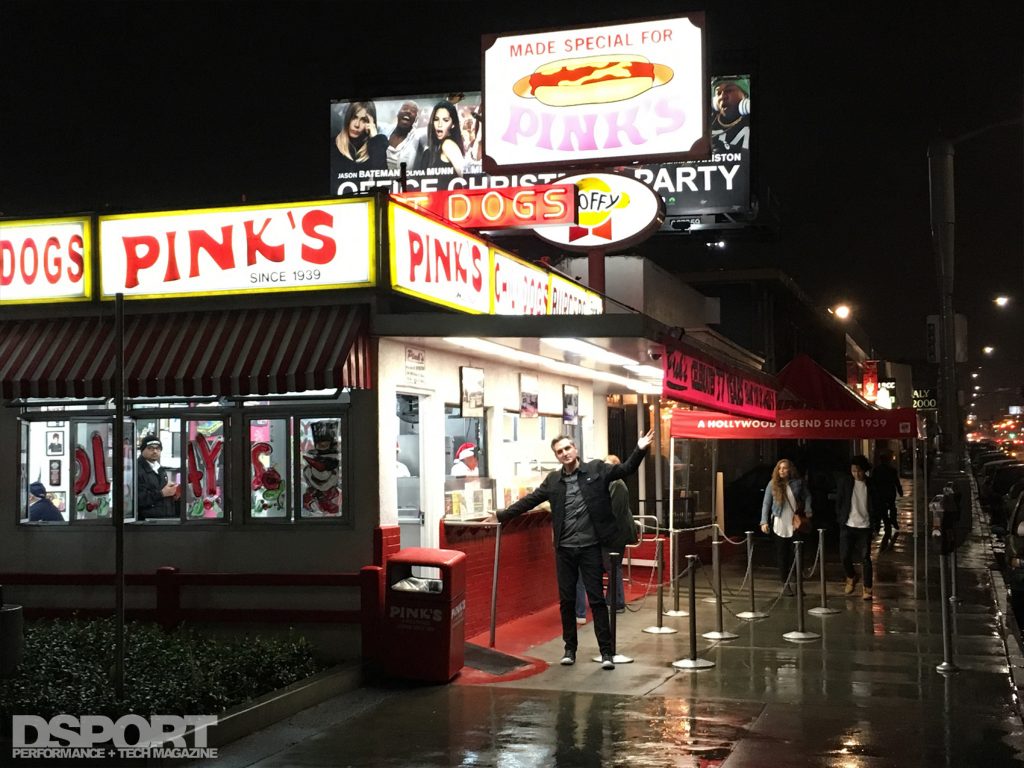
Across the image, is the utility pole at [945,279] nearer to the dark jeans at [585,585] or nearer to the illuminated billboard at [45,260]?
the dark jeans at [585,585]

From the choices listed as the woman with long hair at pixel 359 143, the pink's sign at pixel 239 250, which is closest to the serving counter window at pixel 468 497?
the pink's sign at pixel 239 250

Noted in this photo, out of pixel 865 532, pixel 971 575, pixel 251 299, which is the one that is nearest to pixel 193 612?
pixel 251 299

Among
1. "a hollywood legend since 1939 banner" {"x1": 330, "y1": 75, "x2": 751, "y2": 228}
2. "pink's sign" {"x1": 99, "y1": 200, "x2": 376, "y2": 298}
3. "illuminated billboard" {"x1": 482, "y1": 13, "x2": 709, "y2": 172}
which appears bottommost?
"pink's sign" {"x1": 99, "y1": 200, "x2": 376, "y2": 298}

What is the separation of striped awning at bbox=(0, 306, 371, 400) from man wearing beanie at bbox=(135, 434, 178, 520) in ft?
2.84

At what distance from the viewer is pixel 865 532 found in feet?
54.7

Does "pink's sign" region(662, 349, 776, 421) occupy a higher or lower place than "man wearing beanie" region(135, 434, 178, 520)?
higher

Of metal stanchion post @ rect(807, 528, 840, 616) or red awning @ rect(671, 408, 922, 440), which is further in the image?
red awning @ rect(671, 408, 922, 440)

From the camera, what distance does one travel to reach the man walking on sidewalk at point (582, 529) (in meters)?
11.3

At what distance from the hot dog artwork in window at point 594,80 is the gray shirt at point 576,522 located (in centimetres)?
788

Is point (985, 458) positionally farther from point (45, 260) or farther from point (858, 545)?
point (45, 260)

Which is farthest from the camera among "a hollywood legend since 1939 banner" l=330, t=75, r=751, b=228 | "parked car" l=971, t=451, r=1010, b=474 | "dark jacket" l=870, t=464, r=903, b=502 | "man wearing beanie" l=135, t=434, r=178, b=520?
"parked car" l=971, t=451, r=1010, b=474

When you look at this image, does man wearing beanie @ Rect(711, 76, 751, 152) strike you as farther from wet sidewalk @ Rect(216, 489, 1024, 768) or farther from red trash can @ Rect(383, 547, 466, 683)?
red trash can @ Rect(383, 547, 466, 683)

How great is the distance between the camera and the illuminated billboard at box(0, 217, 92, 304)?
12273mm

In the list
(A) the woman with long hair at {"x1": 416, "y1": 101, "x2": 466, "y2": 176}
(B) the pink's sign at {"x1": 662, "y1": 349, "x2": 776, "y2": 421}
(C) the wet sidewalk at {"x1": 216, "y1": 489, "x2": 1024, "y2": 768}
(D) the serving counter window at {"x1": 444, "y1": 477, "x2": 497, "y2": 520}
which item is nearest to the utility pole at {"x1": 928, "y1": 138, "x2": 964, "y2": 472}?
(B) the pink's sign at {"x1": 662, "y1": 349, "x2": 776, "y2": 421}
